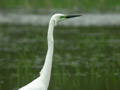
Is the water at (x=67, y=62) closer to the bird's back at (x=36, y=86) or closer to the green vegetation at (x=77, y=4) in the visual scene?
the bird's back at (x=36, y=86)

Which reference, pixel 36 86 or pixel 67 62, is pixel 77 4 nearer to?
pixel 67 62

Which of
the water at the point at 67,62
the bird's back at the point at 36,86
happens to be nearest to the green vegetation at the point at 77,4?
the water at the point at 67,62

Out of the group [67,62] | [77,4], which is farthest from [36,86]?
[77,4]

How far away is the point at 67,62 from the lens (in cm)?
1195

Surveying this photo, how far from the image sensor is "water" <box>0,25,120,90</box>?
9288mm

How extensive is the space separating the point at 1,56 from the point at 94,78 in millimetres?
4492

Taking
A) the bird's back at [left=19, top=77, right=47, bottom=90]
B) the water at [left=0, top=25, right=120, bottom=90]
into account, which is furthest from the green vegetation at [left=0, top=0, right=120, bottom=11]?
the bird's back at [left=19, top=77, right=47, bottom=90]

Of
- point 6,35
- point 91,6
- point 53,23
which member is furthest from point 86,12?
point 53,23

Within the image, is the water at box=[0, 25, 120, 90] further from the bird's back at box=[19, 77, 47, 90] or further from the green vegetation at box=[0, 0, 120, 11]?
the green vegetation at box=[0, 0, 120, 11]

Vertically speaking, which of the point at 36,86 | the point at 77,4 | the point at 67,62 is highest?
the point at 77,4

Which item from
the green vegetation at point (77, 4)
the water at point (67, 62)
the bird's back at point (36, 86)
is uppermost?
the green vegetation at point (77, 4)

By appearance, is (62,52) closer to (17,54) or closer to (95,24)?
(17,54)

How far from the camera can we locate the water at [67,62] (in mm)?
9288

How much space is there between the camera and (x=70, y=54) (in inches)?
531
